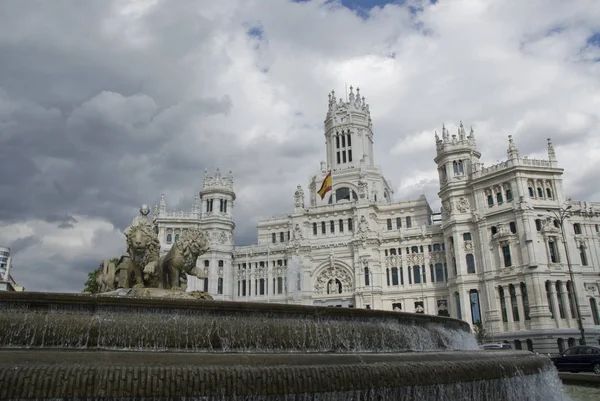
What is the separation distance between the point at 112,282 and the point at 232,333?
6.33 meters

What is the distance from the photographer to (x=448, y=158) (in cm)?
6109

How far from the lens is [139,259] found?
14.0 metres

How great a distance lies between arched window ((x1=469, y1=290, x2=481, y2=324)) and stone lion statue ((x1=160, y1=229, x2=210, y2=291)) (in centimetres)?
4831

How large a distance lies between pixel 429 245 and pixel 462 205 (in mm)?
7375

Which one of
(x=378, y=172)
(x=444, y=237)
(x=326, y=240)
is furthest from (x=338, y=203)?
(x=444, y=237)

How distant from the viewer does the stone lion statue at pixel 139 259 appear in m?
13.8

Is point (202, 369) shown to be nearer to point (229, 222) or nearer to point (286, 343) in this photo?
point (286, 343)

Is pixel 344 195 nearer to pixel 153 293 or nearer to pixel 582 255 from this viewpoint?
pixel 582 255

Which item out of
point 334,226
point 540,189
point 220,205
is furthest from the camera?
point 220,205

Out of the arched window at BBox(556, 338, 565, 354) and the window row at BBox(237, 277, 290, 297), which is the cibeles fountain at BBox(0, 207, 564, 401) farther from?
the window row at BBox(237, 277, 290, 297)

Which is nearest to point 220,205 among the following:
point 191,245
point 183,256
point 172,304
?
point 183,256

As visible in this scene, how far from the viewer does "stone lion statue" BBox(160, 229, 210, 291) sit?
13.5 m

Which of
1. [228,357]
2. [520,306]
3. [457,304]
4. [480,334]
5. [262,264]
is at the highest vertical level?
[262,264]

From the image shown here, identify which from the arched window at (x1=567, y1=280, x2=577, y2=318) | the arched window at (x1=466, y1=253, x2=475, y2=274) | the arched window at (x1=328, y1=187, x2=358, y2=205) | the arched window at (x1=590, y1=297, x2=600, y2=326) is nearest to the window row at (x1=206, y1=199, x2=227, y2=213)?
the arched window at (x1=328, y1=187, x2=358, y2=205)
